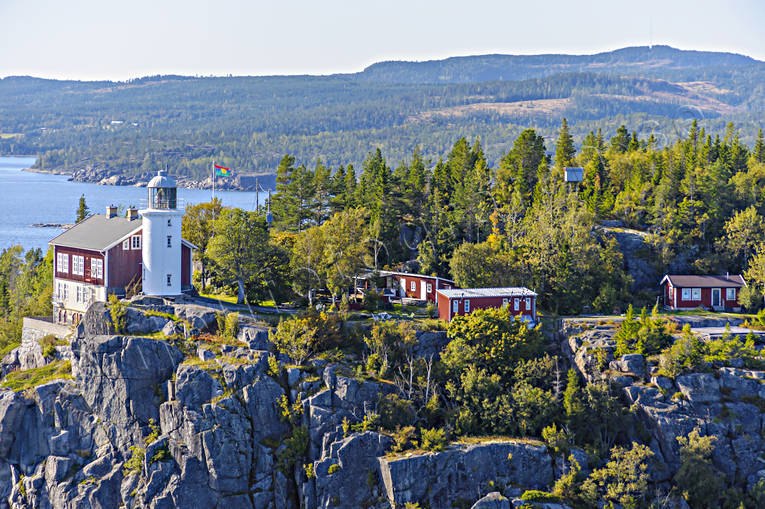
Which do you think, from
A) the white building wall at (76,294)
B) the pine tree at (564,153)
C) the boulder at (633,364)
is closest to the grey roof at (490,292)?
the boulder at (633,364)

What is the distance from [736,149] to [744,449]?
4350 centimetres

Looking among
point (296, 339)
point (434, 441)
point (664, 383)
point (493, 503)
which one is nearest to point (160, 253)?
point (296, 339)

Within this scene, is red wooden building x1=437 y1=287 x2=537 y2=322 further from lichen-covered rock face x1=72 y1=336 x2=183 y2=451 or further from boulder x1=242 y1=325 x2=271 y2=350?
lichen-covered rock face x1=72 y1=336 x2=183 y2=451

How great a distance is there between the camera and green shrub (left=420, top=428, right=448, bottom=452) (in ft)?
173

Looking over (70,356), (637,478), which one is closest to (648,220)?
(637,478)

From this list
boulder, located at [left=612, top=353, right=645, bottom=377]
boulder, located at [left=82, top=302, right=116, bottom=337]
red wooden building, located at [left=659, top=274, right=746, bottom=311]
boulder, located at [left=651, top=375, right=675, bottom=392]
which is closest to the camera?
boulder, located at [left=651, top=375, right=675, bottom=392]

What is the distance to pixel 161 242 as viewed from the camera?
62875 millimetres

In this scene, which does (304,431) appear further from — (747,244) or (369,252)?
(747,244)

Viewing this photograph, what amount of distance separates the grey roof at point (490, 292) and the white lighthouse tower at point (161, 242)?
18591 millimetres

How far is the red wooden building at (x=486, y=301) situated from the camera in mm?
61812

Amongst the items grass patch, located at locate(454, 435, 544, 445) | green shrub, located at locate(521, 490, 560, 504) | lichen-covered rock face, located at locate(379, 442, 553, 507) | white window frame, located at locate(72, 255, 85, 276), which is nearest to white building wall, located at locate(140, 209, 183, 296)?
white window frame, located at locate(72, 255, 85, 276)

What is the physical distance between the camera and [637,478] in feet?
170

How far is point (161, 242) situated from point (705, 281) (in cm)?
4085

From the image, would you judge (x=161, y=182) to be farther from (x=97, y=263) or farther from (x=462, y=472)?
(x=462, y=472)
